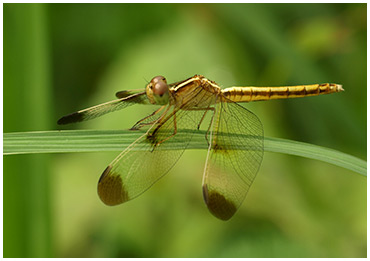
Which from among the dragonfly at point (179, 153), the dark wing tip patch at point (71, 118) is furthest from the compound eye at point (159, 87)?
the dark wing tip patch at point (71, 118)

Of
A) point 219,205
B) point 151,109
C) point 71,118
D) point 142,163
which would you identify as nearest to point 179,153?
point 142,163

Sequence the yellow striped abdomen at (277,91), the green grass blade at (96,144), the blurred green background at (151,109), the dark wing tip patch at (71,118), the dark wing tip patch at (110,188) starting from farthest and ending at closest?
the yellow striped abdomen at (277,91) < the blurred green background at (151,109) < the dark wing tip patch at (71,118) < the dark wing tip patch at (110,188) < the green grass blade at (96,144)

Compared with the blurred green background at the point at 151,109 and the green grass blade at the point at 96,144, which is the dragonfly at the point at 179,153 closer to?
the green grass blade at the point at 96,144

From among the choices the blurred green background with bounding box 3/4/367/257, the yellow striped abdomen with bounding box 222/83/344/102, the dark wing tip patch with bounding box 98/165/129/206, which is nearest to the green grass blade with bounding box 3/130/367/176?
the dark wing tip patch with bounding box 98/165/129/206

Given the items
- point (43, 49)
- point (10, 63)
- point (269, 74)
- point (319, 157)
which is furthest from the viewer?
point (269, 74)

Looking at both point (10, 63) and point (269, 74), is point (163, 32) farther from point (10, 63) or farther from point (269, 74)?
point (10, 63)

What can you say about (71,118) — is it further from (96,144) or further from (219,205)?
(219,205)

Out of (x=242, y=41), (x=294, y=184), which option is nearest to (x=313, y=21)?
(x=242, y=41)
